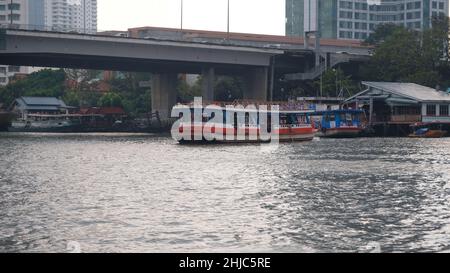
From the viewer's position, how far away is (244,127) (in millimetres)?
70562

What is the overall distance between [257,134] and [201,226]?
48.6m

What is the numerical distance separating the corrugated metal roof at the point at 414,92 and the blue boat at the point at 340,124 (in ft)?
29.1

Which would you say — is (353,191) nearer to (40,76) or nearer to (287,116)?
(287,116)

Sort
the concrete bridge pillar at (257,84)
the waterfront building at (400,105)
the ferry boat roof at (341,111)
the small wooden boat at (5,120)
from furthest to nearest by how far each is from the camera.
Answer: the small wooden boat at (5,120) → the concrete bridge pillar at (257,84) → the waterfront building at (400,105) → the ferry boat roof at (341,111)

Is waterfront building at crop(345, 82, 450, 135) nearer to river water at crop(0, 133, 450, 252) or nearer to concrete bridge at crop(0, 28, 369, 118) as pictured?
concrete bridge at crop(0, 28, 369, 118)

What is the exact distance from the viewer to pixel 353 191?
3139cm

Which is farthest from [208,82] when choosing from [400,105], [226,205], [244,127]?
[226,205]

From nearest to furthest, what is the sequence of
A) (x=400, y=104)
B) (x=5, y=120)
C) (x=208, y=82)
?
(x=400, y=104) → (x=208, y=82) → (x=5, y=120)

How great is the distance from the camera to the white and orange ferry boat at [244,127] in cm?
6894

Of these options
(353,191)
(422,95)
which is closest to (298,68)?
(422,95)

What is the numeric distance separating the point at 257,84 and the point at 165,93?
46.0 feet

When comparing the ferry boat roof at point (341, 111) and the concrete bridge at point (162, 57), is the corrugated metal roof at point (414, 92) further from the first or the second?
the concrete bridge at point (162, 57)

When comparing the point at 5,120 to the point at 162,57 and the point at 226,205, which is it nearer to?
the point at 162,57

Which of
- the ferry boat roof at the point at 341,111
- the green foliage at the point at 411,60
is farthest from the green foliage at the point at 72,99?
the ferry boat roof at the point at 341,111
